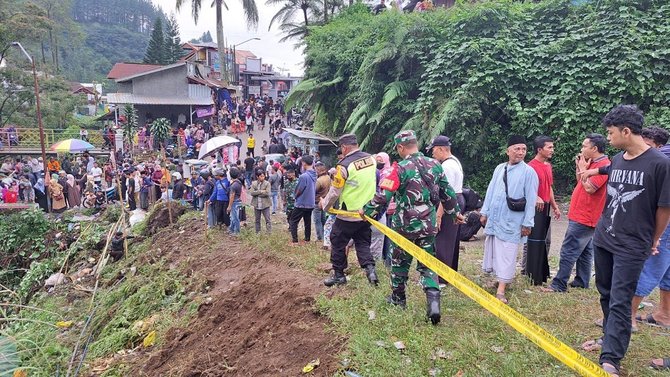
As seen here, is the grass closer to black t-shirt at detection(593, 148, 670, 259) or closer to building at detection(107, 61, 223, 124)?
Result: black t-shirt at detection(593, 148, 670, 259)

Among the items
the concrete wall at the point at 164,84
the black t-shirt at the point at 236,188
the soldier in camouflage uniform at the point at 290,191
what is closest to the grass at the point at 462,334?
the soldier in camouflage uniform at the point at 290,191

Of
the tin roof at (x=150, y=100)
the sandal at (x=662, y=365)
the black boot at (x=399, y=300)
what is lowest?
the sandal at (x=662, y=365)

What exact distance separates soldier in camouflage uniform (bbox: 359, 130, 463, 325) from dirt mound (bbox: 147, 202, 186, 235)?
9076mm

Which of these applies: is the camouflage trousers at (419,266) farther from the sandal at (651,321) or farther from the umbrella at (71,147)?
the umbrella at (71,147)

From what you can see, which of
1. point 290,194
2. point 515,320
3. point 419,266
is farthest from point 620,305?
point 290,194

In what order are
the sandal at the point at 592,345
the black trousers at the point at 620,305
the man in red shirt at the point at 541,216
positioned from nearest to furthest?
the black trousers at the point at 620,305 → the sandal at the point at 592,345 → the man in red shirt at the point at 541,216

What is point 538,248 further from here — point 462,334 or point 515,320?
point 515,320

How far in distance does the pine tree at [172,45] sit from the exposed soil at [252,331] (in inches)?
1948

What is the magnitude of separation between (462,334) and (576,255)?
1.97 metres

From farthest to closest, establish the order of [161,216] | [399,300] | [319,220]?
[161,216] → [319,220] → [399,300]

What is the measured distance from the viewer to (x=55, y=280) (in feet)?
36.1

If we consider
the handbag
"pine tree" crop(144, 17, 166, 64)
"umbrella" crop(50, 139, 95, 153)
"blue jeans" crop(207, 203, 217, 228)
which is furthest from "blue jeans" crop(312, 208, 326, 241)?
"pine tree" crop(144, 17, 166, 64)

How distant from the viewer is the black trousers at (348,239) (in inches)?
211

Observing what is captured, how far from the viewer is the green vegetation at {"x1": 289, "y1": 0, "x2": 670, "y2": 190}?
11.1 m
